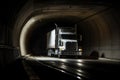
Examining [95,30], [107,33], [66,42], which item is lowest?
[66,42]

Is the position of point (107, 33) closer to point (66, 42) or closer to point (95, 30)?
point (95, 30)

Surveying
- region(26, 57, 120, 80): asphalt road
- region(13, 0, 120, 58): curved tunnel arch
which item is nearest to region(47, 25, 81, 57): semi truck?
region(13, 0, 120, 58): curved tunnel arch

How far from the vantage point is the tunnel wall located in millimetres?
33031

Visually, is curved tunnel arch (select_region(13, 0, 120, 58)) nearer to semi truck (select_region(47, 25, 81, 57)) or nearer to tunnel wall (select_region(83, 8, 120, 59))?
tunnel wall (select_region(83, 8, 120, 59))

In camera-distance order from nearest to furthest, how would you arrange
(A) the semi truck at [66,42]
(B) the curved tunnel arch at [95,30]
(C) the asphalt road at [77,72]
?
(C) the asphalt road at [77,72] → (B) the curved tunnel arch at [95,30] → (A) the semi truck at [66,42]

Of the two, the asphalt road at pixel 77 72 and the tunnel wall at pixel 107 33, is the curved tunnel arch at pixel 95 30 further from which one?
the asphalt road at pixel 77 72

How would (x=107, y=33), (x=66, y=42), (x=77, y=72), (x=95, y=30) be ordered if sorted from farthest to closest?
(x=66, y=42) → (x=95, y=30) → (x=107, y=33) → (x=77, y=72)

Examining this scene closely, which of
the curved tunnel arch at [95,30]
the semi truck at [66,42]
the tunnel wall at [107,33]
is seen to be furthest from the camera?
the semi truck at [66,42]

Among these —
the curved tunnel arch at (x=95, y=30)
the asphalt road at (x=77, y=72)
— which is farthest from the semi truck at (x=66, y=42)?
the asphalt road at (x=77, y=72)

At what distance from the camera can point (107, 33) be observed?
3678cm

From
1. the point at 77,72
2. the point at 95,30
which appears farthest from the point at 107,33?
the point at 77,72

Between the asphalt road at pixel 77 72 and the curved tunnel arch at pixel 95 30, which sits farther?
the curved tunnel arch at pixel 95 30

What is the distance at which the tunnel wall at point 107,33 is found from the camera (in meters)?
33.0

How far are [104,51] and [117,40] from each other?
15.6ft
